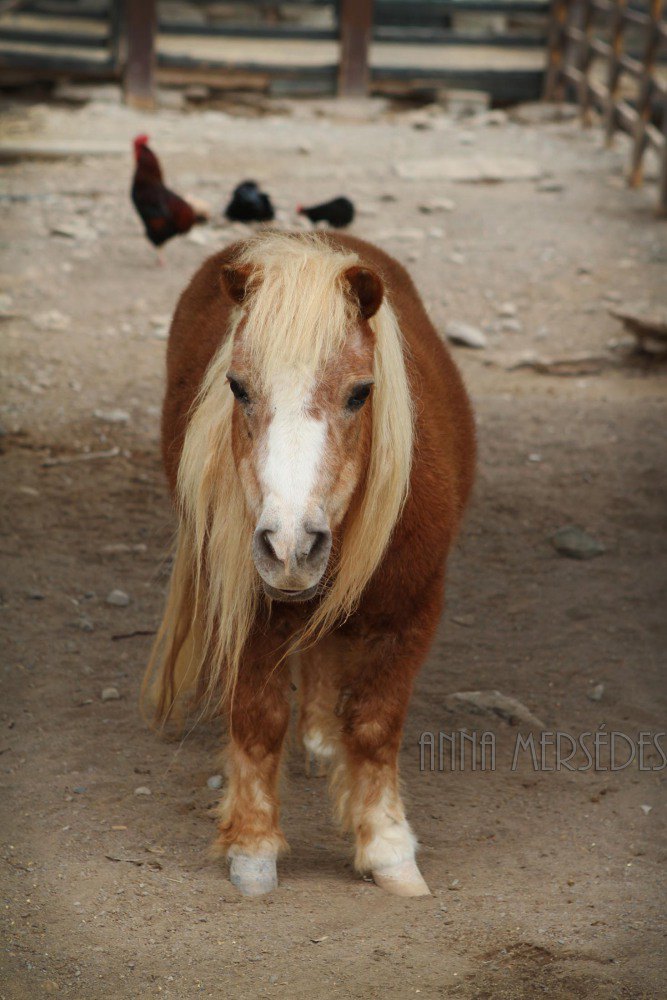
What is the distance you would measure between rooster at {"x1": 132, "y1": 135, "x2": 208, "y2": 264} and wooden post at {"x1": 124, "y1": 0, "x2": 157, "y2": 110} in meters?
5.12

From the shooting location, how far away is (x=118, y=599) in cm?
434

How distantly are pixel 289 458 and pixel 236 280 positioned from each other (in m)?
0.57

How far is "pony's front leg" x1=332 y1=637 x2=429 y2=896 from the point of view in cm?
301

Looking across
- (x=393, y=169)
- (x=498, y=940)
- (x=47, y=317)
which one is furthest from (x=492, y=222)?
(x=498, y=940)

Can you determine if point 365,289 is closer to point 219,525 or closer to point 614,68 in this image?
point 219,525

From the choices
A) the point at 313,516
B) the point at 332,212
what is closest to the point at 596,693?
the point at 313,516

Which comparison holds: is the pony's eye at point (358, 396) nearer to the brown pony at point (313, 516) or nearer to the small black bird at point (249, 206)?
the brown pony at point (313, 516)

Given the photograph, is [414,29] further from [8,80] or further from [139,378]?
[139,378]

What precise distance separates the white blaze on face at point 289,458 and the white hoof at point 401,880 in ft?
3.81

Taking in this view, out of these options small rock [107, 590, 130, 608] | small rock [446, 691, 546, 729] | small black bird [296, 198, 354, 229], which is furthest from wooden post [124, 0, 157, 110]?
small rock [446, 691, 546, 729]

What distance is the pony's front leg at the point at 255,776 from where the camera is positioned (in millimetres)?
2941

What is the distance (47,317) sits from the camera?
7.18 m

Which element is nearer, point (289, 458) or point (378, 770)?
point (289, 458)

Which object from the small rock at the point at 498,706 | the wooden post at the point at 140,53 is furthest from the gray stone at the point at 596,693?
the wooden post at the point at 140,53
